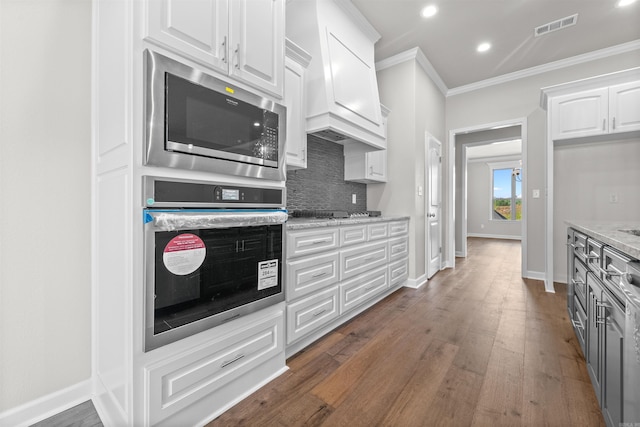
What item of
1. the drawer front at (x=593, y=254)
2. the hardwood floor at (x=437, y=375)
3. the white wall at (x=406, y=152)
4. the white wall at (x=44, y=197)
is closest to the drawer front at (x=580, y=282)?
the drawer front at (x=593, y=254)

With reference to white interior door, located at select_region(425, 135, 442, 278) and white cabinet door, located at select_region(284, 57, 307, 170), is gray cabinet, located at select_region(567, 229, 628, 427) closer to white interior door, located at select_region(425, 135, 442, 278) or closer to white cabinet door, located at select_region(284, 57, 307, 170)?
white cabinet door, located at select_region(284, 57, 307, 170)

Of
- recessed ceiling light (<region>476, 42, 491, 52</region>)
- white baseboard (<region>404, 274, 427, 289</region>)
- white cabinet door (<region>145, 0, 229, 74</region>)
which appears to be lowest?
white baseboard (<region>404, 274, 427, 289</region>)

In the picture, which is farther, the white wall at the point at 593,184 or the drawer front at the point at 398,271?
the white wall at the point at 593,184

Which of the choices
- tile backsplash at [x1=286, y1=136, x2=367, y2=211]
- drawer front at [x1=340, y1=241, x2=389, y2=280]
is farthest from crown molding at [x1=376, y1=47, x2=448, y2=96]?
drawer front at [x1=340, y1=241, x2=389, y2=280]

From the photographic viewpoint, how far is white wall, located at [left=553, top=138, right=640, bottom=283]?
10.7 feet

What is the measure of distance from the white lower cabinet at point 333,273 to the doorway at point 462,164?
2031mm

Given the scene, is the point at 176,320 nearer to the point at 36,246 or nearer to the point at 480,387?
the point at 36,246

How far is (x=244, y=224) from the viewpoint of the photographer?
138cm

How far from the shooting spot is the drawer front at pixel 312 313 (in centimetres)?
181

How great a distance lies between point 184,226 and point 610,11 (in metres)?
4.26

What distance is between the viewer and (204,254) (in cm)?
126

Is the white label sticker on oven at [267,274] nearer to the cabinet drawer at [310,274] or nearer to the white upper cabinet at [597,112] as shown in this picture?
the cabinet drawer at [310,274]

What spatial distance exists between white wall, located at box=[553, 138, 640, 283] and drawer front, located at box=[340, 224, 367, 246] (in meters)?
2.86

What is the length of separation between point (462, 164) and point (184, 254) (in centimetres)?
577
